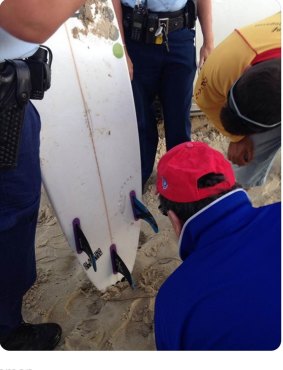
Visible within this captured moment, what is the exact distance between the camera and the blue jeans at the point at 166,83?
174 cm

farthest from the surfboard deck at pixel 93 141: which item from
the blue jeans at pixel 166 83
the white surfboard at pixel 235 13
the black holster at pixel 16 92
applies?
the white surfboard at pixel 235 13

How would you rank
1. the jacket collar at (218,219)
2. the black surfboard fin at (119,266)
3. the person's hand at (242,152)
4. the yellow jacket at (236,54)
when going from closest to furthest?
the jacket collar at (218,219), the yellow jacket at (236,54), the black surfboard fin at (119,266), the person's hand at (242,152)

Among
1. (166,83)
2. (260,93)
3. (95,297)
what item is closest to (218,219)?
(260,93)

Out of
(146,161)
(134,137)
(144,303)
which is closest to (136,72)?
(134,137)

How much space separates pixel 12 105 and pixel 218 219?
59 cm

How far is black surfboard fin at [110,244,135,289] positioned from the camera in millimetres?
1625

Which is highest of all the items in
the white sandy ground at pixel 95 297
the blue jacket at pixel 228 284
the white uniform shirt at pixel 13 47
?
the white uniform shirt at pixel 13 47

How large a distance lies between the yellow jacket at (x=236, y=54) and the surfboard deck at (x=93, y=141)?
391 millimetres

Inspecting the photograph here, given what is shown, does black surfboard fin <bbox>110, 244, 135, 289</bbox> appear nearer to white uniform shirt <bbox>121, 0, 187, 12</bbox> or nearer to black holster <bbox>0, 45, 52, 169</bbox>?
black holster <bbox>0, 45, 52, 169</bbox>

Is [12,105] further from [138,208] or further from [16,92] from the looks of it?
[138,208]

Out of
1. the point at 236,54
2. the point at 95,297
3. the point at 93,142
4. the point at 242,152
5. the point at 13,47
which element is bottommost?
the point at 95,297

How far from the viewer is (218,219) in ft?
3.01

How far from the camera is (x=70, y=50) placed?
1.51 meters

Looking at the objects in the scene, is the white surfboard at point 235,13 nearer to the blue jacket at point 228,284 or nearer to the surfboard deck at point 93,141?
the surfboard deck at point 93,141
